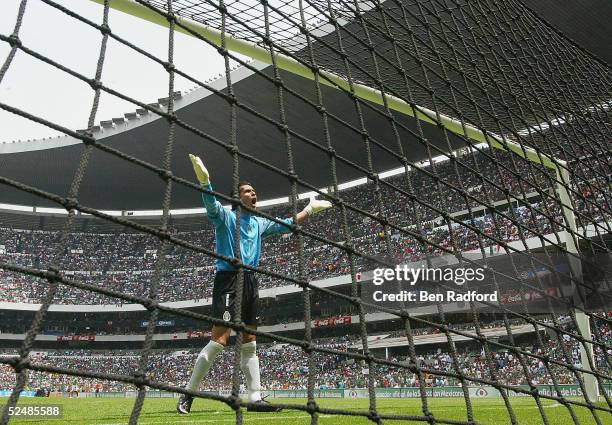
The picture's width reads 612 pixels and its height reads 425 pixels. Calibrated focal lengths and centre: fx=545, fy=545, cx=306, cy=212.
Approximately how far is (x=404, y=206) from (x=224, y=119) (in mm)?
9922

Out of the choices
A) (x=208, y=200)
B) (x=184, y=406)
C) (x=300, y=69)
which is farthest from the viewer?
(x=300, y=69)

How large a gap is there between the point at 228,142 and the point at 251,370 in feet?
72.3

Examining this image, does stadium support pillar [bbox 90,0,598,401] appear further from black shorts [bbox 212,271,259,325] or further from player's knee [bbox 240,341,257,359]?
player's knee [bbox 240,341,257,359]

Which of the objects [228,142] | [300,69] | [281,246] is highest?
[228,142]

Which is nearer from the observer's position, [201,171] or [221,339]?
[201,171]

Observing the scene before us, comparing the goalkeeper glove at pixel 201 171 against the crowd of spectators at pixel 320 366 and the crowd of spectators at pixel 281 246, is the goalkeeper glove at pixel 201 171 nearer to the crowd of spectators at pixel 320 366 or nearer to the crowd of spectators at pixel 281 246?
the crowd of spectators at pixel 320 366

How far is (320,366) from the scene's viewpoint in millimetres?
26062

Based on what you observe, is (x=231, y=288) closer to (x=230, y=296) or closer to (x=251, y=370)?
(x=230, y=296)

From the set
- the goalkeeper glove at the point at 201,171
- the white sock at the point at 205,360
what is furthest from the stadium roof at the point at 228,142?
the goalkeeper glove at the point at 201,171

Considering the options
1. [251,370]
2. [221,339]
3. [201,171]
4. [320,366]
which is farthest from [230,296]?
[320,366]

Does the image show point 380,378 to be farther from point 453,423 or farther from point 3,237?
point 3,237

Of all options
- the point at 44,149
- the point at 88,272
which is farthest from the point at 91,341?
the point at 44,149

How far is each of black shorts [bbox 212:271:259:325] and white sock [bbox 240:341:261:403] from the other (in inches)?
10.5

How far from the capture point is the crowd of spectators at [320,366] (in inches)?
727
